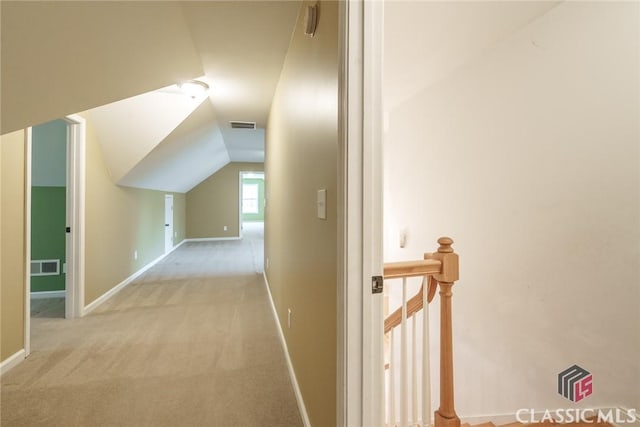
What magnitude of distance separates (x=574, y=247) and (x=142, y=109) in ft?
12.6

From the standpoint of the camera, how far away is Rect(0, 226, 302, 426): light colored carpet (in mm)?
1641

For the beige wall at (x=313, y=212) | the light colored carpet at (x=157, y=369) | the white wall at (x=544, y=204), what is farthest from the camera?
the light colored carpet at (x=157, y=369)

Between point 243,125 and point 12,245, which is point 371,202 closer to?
point 12,245

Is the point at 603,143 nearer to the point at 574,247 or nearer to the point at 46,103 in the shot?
the point at 574,247

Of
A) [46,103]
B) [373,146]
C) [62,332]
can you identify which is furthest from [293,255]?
[62,332]

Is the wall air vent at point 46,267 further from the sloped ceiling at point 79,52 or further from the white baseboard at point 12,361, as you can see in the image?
the sloped ceiling at point 79,52

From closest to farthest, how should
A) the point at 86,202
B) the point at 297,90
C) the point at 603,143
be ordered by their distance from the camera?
the point at 603,143
the point at 297,90
the point at 86,202

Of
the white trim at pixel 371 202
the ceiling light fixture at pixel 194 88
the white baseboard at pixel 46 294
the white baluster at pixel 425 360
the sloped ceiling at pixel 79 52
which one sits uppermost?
the ceiling light fixture at pixel 194 88

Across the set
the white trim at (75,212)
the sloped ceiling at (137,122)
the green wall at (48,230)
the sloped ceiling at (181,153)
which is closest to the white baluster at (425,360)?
the sloped ceiling at (137,122)

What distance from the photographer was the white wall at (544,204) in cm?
152

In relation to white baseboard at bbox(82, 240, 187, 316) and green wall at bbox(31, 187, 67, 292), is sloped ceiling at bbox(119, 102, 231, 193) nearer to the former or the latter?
green wall at bbox(31, 187, 67, 292)

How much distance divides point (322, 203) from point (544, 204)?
149cm

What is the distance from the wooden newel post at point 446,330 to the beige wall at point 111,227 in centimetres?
338

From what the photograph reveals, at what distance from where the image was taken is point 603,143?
1583 mm
